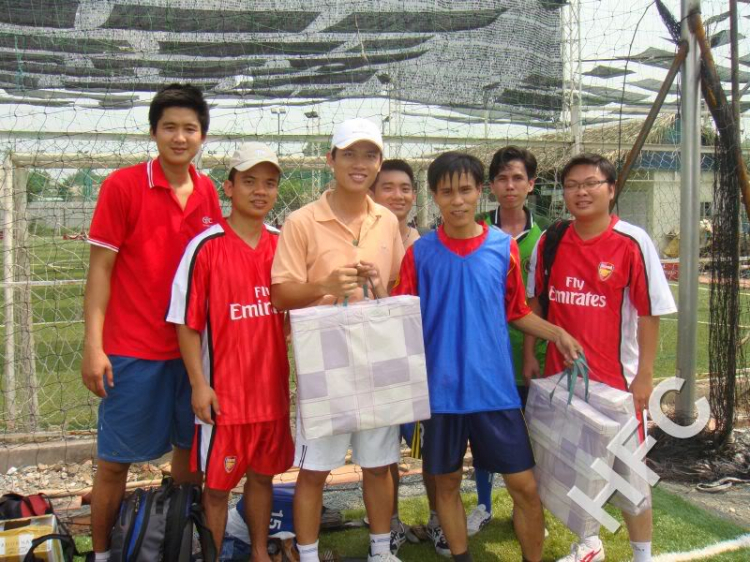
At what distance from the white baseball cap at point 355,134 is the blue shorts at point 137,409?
3.68ft

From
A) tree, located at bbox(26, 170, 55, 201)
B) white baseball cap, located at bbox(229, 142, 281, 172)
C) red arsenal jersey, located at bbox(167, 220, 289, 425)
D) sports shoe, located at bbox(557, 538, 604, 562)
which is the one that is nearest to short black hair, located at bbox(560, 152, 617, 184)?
white baseball cap, located at bbox(229, 142, 281, 172)

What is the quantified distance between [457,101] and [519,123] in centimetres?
48

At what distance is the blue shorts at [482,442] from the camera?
7.91ft

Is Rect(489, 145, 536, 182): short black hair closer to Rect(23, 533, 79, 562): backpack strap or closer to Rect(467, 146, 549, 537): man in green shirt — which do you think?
Rect(467, 146, 549, 537): man in green shirt

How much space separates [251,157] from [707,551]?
2799 mm

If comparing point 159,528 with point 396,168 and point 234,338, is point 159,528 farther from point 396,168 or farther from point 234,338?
point 396,168

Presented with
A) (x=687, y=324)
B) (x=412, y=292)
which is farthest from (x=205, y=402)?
(x=687, y=324)

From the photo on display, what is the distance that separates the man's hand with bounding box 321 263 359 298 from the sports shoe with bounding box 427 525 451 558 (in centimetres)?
145

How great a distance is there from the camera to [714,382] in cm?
414

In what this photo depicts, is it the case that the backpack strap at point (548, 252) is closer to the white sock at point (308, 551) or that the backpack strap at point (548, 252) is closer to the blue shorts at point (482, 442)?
the blue shorts at point (482, 442)

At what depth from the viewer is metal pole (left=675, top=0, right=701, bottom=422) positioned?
3.88 meters

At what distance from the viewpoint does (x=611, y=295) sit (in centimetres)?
251

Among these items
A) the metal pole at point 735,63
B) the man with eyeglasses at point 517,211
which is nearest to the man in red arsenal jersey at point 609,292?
the man with eyeglasses at point 517,211

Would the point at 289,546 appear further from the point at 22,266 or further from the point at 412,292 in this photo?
the point at 22,266
